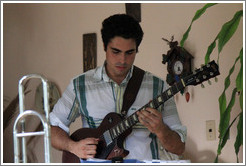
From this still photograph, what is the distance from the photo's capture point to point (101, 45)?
3.31m

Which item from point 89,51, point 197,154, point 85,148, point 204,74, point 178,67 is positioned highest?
point 89,51

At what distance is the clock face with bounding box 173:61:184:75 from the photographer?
2.93 metres

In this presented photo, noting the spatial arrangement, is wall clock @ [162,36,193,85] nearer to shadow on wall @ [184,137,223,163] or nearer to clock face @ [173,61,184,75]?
clock face @ [173,61,184,75]

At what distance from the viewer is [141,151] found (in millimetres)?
1889

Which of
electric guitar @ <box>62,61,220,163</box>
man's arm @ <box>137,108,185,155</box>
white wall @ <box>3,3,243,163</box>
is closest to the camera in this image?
man's arm @ <box>137,108,185,155</box>

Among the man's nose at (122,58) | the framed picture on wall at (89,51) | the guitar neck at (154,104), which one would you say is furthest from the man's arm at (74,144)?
the framed picture on wall at (89,51)

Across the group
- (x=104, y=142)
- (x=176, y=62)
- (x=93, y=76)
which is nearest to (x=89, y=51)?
(x=176, y=62)

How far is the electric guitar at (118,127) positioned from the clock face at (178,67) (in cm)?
103

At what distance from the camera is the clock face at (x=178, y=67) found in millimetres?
2932

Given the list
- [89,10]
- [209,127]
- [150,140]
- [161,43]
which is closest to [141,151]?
[150,140]

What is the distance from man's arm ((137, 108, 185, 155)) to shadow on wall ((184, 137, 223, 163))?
1.09 metres

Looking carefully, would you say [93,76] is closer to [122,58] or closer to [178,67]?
[122,58]

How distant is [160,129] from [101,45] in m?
1.63

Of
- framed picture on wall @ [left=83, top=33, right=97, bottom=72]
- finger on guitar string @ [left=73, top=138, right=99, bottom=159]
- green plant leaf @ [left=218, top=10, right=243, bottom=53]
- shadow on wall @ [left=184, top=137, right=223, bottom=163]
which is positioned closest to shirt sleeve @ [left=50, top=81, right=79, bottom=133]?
finger on guitar string @ [left=73, top=138, right=99, bottom=159]
